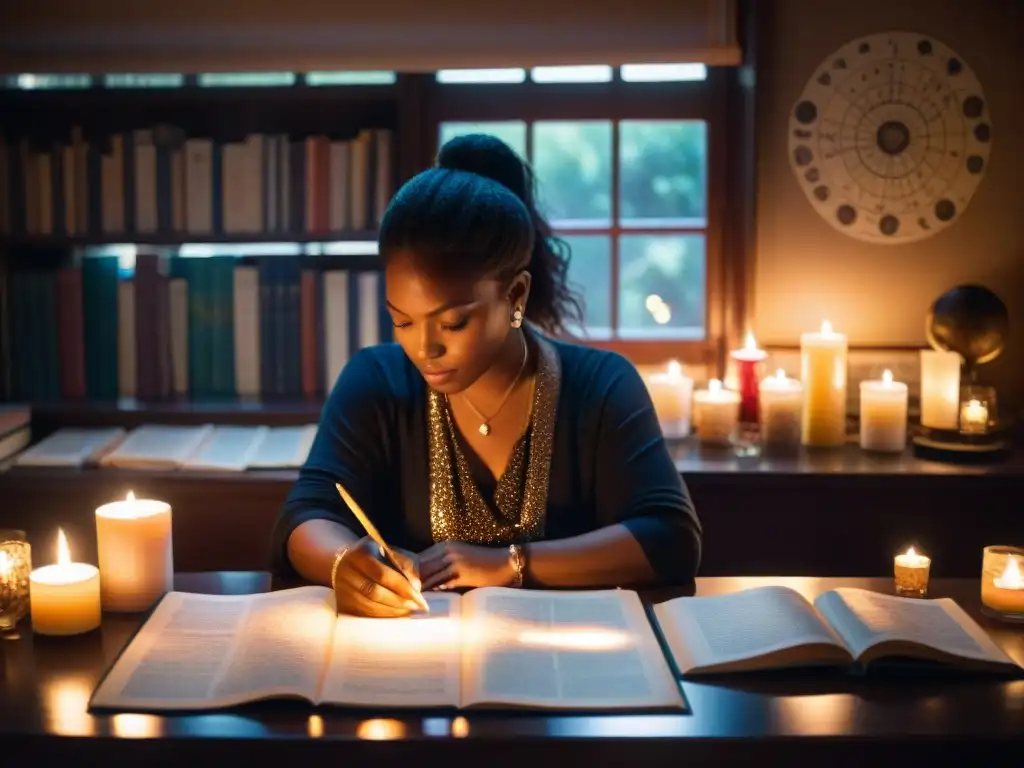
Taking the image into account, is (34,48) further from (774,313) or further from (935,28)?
(935,28)

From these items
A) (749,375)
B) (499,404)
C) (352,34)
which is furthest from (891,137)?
(499,404)

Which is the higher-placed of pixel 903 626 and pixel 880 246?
pixel 880 246

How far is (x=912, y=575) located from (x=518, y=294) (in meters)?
0.66

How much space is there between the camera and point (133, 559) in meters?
1.50

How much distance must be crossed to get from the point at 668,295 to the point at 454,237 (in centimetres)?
148

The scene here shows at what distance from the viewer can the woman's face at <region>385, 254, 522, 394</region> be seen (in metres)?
1.61

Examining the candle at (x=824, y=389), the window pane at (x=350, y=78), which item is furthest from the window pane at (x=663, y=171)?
the window pane at (x=350, y=78)

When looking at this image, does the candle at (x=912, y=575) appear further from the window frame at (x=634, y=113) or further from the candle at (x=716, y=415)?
the window frame at (x=634, y=113)

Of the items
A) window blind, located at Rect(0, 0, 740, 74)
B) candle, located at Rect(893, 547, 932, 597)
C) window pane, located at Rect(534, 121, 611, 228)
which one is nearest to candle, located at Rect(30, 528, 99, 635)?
candle, located at Rect(893, 547, 932, 597)

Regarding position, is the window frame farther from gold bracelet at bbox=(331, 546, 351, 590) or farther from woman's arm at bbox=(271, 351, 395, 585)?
gold bracelet at bbox=(331, 546, 351, 590)

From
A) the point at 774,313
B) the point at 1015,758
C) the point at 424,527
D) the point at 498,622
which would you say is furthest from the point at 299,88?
the point at 1015,758

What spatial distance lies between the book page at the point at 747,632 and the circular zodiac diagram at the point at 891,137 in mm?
1601

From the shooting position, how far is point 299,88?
293cm

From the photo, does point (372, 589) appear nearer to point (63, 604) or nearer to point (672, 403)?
point (63, 604)
